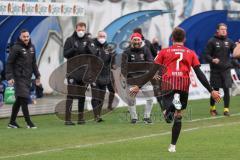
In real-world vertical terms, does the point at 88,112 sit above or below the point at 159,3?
below

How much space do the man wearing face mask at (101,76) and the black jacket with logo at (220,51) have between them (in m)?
2.40

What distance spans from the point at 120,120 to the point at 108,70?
1.71 metres

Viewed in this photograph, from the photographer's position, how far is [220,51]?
21031 mm

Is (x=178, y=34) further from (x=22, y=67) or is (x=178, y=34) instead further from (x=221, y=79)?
(x=221, y=79)

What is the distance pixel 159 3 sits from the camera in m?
32.6

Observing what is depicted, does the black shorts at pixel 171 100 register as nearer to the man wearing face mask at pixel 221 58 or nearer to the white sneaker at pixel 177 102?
the white sneaker at pixel 177 102

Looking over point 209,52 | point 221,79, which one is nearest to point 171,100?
point 209,52

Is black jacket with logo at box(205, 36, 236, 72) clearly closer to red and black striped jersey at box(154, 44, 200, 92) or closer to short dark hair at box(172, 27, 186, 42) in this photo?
red and black striped jersey at box(154, 44, 200, 92)

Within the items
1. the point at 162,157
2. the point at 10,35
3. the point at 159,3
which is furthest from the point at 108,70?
the point at 159,3

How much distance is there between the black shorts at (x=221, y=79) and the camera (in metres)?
21.1

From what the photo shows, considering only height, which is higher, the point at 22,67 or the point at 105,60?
the point at 22,67

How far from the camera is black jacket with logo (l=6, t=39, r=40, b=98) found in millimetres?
17750

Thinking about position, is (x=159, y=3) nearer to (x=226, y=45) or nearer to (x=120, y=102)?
(x=120, y=102)

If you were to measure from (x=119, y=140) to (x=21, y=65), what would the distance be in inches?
133
